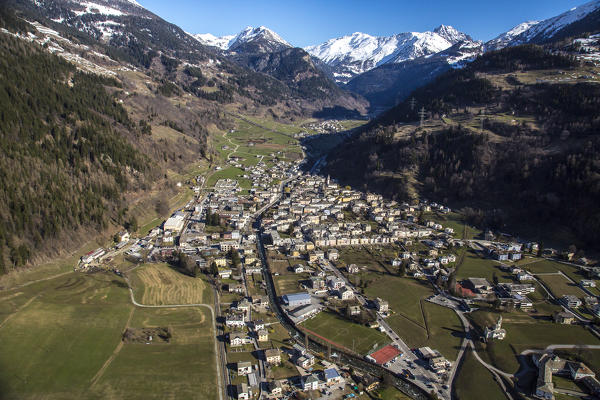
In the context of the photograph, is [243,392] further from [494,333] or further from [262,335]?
[494,333]

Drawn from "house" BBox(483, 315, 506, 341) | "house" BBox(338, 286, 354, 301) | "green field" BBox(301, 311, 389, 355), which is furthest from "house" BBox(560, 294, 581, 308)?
"house" BBox(338, 286, 354, 301)

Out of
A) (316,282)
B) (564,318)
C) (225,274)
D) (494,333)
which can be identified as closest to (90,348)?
(225,274)

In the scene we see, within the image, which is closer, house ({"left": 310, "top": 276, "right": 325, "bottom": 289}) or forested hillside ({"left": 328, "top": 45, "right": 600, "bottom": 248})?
house ({"left": 310, "top": 276, "right": 325, "bottom": 289})

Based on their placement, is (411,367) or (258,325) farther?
(258,325)

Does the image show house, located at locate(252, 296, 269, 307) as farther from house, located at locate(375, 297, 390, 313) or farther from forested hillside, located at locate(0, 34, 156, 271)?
forested hillside, located at locate(0, 34, 156, 271)

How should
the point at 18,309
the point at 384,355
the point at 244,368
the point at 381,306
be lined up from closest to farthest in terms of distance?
the point at 244,368
the point at 384,355
the point at 18,309
the point at 381,306

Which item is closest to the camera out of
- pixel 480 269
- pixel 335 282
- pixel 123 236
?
pixel 335 282

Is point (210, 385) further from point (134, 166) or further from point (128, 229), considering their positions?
point (134, 166)
